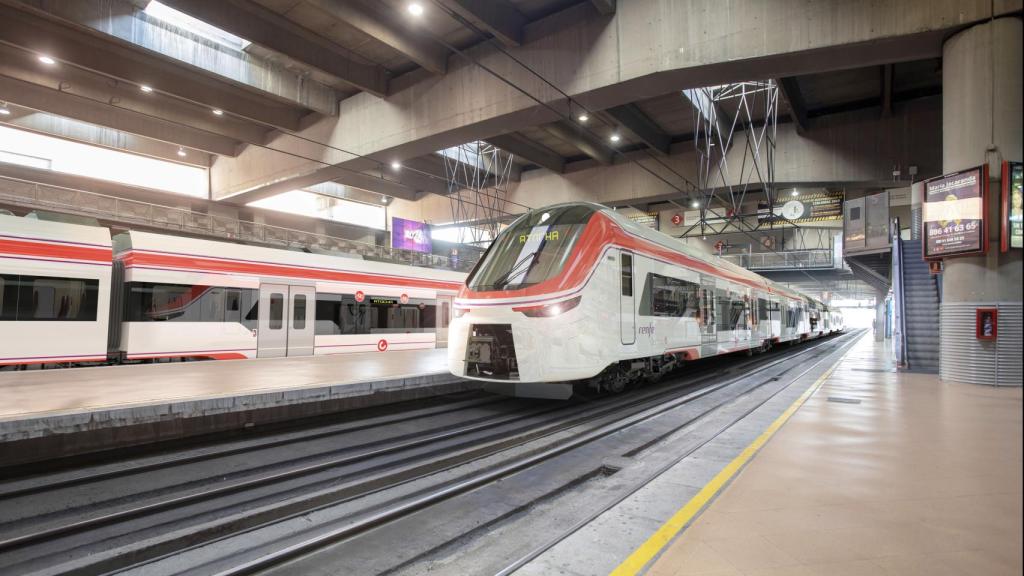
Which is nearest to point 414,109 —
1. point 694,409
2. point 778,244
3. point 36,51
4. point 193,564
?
point 36,51

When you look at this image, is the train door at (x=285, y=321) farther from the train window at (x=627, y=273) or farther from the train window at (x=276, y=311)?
the train window at (x=627, y=273)

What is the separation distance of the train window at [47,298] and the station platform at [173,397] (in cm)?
107

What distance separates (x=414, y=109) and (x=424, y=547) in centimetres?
1439

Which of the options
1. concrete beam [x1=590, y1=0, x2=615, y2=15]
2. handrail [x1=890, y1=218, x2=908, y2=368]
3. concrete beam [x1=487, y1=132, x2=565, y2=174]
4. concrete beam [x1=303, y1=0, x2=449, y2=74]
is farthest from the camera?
concrete beam [x1=487, y1=132, x2=565, y2=174]

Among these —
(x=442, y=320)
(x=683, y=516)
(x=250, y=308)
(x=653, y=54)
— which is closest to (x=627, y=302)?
(x=683, y=516)

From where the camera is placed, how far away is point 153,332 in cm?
1068

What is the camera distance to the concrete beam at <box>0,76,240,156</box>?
17.3 m

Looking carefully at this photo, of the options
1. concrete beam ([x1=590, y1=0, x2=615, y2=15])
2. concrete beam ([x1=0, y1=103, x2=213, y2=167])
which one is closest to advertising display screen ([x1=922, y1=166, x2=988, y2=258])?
concrete beam ([x1=590, y1=0, x2=615, y2=15])

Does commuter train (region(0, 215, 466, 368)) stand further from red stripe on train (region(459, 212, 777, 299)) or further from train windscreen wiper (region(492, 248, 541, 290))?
train windscreen wiper (region(492, 248, 541, 290))

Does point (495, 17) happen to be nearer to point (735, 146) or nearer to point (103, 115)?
point (735, 146)

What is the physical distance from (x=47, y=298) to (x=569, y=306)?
9.55 metres

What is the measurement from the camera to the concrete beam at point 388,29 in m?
12.1

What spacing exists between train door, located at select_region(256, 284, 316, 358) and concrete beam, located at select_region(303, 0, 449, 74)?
6602mm

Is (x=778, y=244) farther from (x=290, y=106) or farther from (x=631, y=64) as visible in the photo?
(x=290, y=106)
